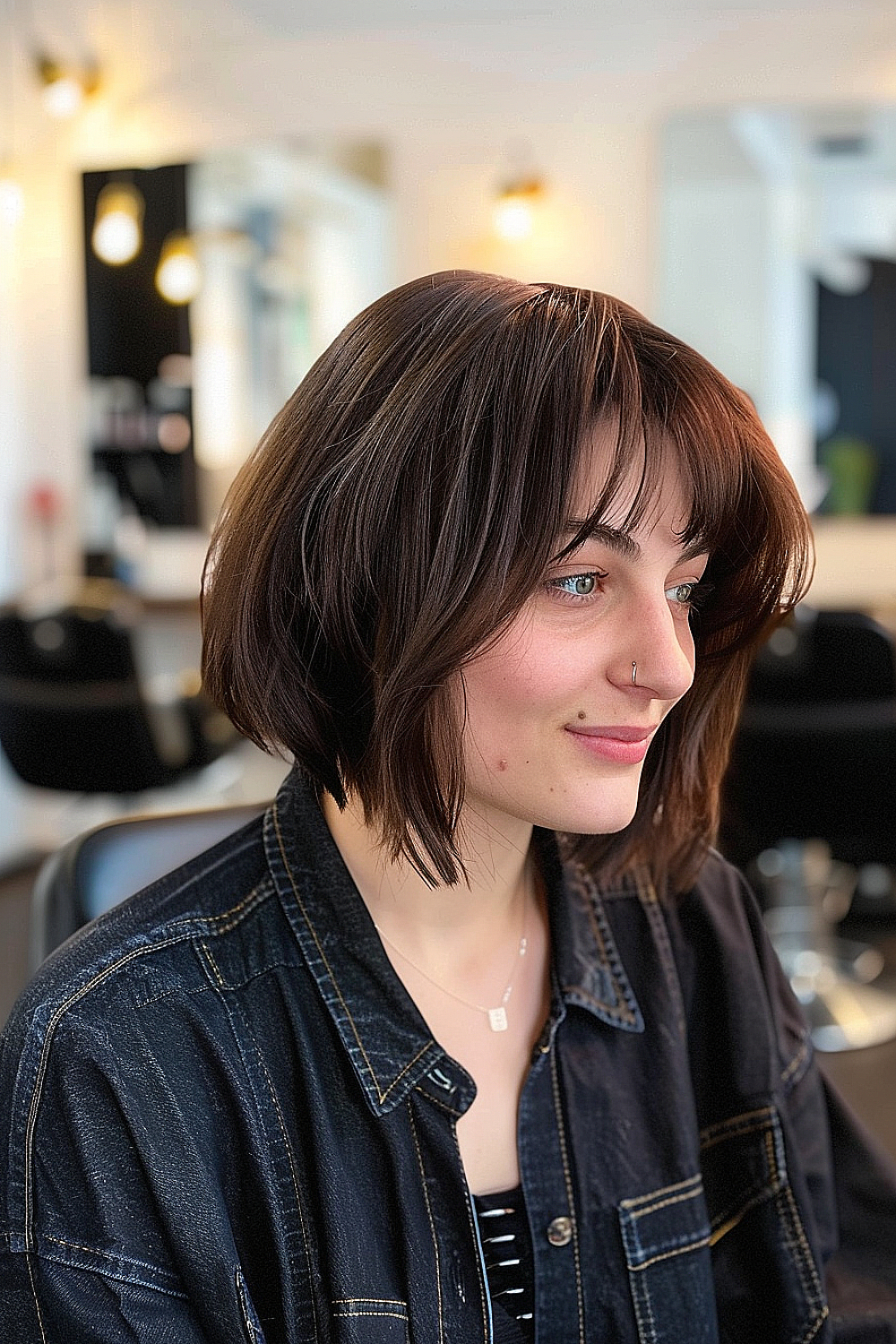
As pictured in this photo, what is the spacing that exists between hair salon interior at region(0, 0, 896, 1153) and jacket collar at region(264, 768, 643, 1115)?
8.66ft

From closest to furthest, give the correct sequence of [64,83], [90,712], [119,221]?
1. [90,712]
2. [64,83]
3. [119,221]

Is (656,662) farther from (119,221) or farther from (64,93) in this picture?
(64,93)

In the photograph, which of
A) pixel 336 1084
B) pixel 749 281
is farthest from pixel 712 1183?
pixel 749 281

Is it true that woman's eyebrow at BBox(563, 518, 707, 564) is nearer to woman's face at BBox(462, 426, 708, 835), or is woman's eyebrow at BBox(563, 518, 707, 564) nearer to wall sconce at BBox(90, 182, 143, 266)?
woman's face at BBox(462, 426, 708, 835)

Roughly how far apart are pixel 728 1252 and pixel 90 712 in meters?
2.55

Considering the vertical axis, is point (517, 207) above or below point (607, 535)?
above

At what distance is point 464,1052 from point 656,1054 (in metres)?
0.17

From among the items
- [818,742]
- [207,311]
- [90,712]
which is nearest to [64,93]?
[207,311]

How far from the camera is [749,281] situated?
4.12 meters

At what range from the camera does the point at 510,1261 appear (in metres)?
0.95

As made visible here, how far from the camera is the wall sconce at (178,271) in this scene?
14.4 ft

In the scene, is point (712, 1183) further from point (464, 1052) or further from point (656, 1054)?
point (464, 1052)

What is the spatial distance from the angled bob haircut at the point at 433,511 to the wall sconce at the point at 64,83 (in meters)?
3.88

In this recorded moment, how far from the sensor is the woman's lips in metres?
0.85
